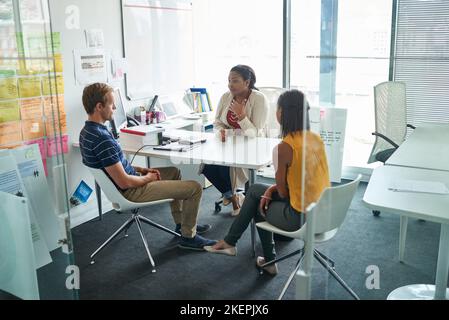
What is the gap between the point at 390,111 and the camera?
11.1ft

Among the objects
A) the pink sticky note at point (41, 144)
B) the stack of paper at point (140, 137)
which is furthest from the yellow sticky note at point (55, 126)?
the stack of paper at point (140, 137)

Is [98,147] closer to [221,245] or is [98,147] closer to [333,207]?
[221,245]

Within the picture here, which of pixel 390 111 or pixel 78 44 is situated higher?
pixel 78 44

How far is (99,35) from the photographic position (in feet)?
12.6

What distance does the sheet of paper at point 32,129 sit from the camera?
3.20m

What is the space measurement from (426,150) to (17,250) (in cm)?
248

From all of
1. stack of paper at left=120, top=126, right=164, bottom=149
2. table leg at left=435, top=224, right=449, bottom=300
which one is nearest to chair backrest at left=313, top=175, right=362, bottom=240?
table leg at left=435, top=224, right=449, bottom=300

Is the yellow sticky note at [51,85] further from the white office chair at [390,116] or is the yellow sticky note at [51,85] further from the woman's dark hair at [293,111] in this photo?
the white office chair at [390,116]

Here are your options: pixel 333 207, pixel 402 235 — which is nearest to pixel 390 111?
pixel 402 235

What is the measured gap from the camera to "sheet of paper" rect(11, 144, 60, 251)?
2.86 m
